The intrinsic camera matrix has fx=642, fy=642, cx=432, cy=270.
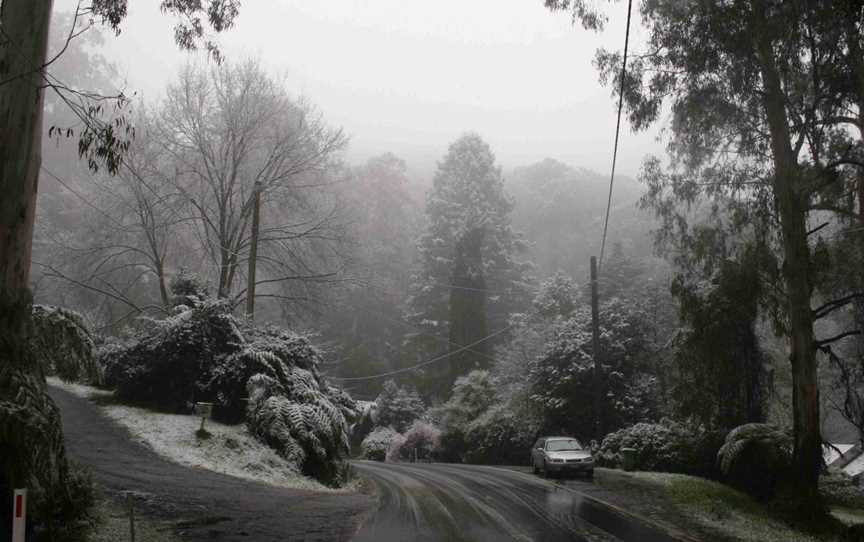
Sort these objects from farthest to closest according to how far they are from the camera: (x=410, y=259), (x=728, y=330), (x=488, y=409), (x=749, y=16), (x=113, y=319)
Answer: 1. (x=410, y=259)
2. (x=488, y=409)
3. (x=113, y=319)
4. (x=728, y=330)
5. (x=749, y=16)

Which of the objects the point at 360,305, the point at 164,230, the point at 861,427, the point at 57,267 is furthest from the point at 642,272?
the point at 57,267

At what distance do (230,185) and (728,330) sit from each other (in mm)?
17396

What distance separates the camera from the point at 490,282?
49875 mm


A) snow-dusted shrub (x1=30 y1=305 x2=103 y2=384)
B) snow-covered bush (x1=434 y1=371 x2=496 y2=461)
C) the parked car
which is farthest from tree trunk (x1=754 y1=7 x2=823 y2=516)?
snow-covered bush (x1=434 y1=371 x2=496 y2=461)

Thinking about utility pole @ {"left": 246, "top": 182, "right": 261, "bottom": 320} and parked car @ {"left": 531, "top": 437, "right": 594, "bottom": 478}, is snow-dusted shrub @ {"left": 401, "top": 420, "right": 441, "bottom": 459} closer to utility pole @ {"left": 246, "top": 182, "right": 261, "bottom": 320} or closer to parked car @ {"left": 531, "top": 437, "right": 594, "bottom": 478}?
parked car @ {"left": 531, "top": 437, "right": 594, "bottom": 478}

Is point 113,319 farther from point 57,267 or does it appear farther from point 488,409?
point 488,409

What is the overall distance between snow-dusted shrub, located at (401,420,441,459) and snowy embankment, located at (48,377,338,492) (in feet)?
77.2

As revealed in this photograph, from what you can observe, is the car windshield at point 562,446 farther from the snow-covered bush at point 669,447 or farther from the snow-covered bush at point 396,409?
the snow-covered bush at point 396,409

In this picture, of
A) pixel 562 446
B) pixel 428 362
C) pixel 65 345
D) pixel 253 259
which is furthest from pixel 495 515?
pixel 428 362

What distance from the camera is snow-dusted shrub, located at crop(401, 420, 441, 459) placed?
1553 inches

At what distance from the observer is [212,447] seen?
15.4 m

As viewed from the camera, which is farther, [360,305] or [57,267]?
[360,305]

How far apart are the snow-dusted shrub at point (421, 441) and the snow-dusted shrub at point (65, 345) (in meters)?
30.9

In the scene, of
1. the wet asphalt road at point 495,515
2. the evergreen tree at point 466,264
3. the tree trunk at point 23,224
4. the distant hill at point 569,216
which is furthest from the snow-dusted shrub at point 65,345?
the distant hill at point 569,216
